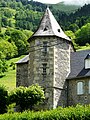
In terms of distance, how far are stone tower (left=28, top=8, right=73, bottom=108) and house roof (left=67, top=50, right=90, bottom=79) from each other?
3.32ft

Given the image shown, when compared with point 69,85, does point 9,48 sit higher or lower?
lower

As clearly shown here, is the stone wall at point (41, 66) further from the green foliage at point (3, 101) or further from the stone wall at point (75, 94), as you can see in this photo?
the green foliage at point (3, 101)

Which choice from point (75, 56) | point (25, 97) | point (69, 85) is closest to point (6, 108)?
point (25, 97)

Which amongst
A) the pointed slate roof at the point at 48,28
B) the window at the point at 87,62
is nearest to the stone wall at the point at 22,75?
the pointed slate roof at the point at 48,28

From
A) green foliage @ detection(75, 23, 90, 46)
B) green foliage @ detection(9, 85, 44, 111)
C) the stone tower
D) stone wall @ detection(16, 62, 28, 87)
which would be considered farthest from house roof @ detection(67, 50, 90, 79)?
green foliage @ detection(75, 23, 90, 46)

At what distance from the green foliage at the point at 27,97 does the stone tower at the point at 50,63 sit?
2.35 m

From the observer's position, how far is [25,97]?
53688 mm

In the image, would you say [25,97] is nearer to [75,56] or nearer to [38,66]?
[38,66]

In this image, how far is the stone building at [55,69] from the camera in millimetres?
56344

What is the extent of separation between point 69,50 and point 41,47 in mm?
5042

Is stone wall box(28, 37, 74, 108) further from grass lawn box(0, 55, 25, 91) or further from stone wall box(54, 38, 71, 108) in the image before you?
grass lawn box(0, 55, 25, 91)

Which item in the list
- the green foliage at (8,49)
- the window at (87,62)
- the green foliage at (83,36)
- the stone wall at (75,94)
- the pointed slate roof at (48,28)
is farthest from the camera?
the green foliage at (8,49)

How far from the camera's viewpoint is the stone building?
56344 millimetres

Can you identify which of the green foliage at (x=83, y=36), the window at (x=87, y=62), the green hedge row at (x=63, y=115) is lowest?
the green foliage at (x=83, y=36)
